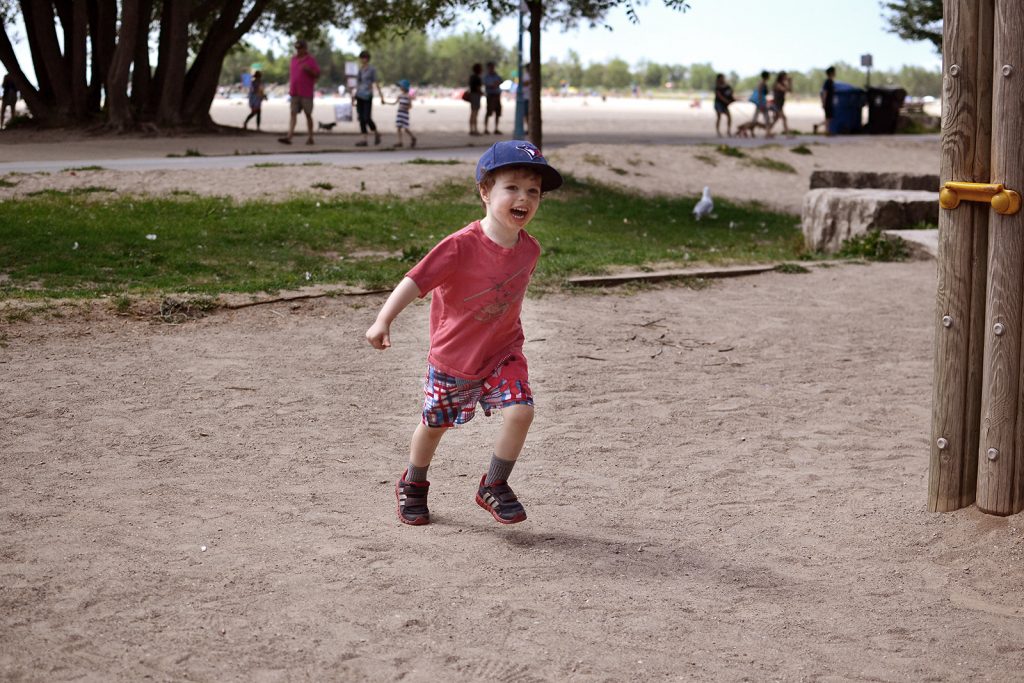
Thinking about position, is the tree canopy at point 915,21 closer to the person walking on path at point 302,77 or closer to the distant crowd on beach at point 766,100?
the distant crowd on beach at point 766,100

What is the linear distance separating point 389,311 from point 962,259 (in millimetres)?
2224

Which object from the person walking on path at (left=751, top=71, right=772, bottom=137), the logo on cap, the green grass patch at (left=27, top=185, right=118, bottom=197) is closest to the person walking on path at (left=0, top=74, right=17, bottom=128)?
the green grass patch at (left=27, top=185, right=118, bottom=197)

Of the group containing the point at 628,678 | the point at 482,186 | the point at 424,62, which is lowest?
the point at 628,678

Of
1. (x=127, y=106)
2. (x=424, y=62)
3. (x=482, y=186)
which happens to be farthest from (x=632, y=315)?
(x=424, y=62)

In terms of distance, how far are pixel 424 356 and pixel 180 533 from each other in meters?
3.37

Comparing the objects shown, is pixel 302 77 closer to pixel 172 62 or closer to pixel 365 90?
pixel 365 90

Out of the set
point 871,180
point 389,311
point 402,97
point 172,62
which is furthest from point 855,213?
point 172,62

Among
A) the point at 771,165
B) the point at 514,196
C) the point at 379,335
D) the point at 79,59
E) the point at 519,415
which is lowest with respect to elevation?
the point at 519,415

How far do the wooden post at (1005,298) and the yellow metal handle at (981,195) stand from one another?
0.04 m

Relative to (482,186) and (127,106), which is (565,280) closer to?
(482,186)

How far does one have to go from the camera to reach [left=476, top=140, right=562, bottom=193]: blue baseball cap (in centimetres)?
446

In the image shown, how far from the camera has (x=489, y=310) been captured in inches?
181

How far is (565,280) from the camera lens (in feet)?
32.8

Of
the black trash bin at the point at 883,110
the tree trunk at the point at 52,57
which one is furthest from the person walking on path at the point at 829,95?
the tree trunk at the point at 52,57
